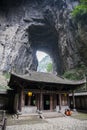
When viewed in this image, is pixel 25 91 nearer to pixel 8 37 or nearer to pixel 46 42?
pixel 8 37

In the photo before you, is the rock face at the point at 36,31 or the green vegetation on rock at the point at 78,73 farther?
the rock face at the point at 36,31

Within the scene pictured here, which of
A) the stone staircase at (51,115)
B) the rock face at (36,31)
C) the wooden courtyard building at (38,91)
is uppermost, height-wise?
the rock face at (36,31)

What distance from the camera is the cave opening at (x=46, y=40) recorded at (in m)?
34.7

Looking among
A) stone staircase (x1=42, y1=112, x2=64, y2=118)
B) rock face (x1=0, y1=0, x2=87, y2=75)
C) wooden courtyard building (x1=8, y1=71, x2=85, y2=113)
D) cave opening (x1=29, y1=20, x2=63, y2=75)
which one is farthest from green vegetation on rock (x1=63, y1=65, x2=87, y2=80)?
stone staircase (x1=42, y1=112, x2=64, y2=118)

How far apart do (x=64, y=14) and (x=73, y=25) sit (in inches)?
180

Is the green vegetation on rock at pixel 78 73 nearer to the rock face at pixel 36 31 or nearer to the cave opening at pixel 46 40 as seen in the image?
the rock face at pixel 36 31

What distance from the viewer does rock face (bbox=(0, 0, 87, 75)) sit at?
27422 mm

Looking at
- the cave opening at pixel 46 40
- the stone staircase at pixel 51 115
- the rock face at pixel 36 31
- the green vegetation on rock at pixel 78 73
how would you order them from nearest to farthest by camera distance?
the stone staircase at pixel 51 115, the green vegetation on rock at pixel 78 73, the rock face at pixel 36 31, the cave opening at pixel 46 40

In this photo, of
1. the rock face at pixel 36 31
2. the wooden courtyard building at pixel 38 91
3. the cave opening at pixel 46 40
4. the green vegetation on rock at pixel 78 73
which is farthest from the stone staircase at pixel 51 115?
the cave opening at pixel 46 40

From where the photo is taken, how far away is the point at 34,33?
123 ft

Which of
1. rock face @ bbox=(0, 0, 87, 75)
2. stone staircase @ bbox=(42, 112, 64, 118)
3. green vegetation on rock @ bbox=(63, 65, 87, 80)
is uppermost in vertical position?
rock face @ bbox=(0, 0, 87, 75)

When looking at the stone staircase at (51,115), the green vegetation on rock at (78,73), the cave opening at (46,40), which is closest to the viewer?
the stone staircase at (51,115)

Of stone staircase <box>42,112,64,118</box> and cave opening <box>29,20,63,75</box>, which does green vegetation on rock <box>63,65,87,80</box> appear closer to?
cave opening <box>29,20,63,75</box>

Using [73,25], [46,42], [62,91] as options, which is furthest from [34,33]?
[62,91]
